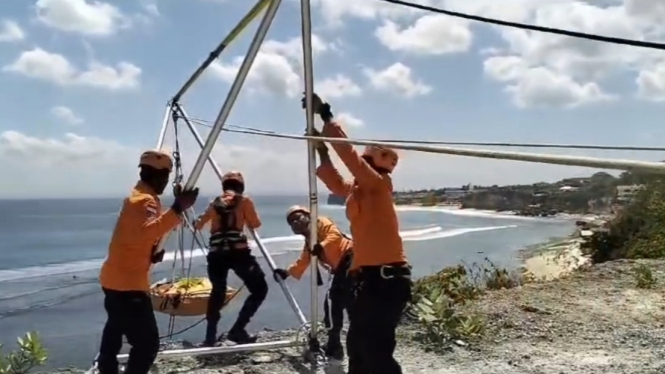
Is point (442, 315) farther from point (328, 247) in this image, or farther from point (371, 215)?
point (371, 215)

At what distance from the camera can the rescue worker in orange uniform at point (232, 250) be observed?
7027 mm

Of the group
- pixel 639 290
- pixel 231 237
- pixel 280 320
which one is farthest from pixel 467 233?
pixel 231 237

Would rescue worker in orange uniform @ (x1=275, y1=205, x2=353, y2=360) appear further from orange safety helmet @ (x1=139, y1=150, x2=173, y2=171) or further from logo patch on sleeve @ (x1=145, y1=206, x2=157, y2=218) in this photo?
logo patch on sleeve @ (x1=145, y1=206, x2=157, y2=218)

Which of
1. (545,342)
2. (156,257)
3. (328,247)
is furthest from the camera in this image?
(545,342)

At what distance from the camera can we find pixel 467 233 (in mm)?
44781

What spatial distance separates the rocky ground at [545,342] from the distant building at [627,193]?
328 inches

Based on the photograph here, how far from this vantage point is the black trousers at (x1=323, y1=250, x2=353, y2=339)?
638 cm

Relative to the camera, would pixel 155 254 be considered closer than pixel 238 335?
Yes

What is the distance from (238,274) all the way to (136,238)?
264 cm

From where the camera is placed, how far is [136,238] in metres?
4.55

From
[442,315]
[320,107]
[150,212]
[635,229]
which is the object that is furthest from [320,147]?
[635,229]

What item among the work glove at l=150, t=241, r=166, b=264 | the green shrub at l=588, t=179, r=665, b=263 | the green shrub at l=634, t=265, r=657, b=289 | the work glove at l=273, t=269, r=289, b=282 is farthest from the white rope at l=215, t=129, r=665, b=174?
the green shrub at l=588, t=179, r=665, b=263

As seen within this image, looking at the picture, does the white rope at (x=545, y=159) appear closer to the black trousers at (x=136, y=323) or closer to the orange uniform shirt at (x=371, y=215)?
the orange uniform shirt at (x=371, y=215)

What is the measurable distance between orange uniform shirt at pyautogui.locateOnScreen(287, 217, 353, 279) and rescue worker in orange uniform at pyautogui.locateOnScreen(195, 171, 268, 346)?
68 cm
